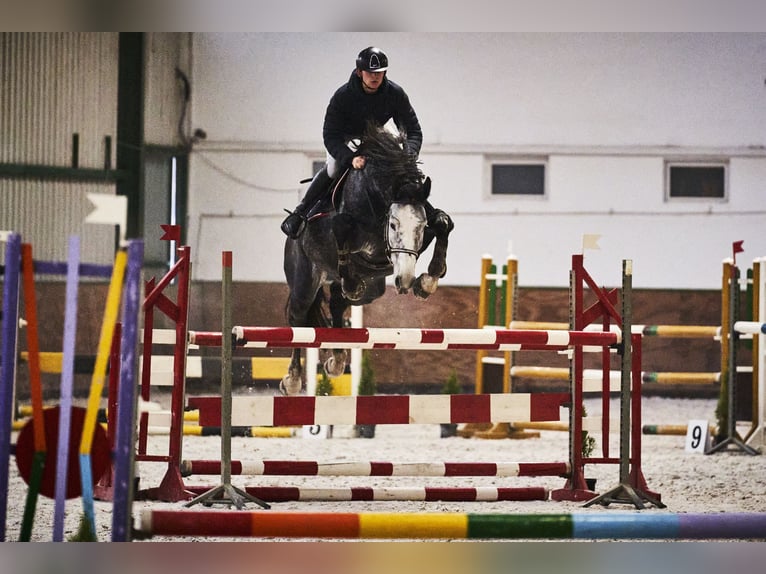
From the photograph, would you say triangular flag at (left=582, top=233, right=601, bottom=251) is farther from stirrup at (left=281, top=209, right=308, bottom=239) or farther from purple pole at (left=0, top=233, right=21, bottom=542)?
purple pole at (left=0, top=233, right=21, bottom=542)

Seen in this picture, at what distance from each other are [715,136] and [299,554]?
6209 mm

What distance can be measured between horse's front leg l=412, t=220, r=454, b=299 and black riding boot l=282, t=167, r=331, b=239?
1.94 feet

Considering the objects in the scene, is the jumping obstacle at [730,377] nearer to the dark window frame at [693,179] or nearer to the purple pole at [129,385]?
the dark window frame at [693,179]

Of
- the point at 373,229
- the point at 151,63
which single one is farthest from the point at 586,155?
the point at 373,229

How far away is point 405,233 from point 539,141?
5.07 metres

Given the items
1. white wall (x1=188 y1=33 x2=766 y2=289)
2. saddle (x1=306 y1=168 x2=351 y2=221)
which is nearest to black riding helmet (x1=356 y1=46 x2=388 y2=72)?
saddle (x1=306 y1=168 x2=351 y2=221)

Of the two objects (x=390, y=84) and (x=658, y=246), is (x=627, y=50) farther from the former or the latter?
(x=390, y=84)

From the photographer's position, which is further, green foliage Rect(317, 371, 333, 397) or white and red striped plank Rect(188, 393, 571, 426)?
green foliage Rect(317, 371, 333, 397)

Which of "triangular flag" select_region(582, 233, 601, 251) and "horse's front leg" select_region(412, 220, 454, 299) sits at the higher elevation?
"triangular flag" select_region(582, 233, 601, 251)

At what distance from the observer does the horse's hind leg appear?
394 centimetres

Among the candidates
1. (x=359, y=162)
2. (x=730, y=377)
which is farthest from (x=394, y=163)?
(x=730, y=377)

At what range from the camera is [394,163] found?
3.31 m

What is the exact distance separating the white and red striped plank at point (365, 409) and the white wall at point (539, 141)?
4.61m

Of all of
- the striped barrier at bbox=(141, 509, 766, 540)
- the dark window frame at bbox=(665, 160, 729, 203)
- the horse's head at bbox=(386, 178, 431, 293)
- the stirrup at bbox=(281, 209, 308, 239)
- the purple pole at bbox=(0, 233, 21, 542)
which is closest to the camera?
the striped barrier at bbox=(141, 509, 766, 540)
